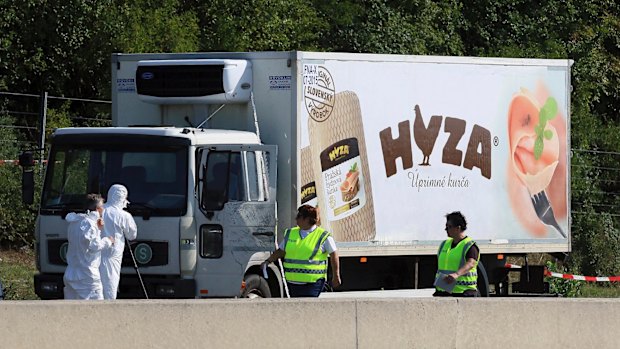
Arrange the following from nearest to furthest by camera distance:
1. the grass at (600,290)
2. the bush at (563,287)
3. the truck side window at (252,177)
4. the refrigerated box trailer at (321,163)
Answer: the refrigerated box trailer at (321,163) → the truck side window at (252,177) → the bush at (563,287) → the grass at (600,290)

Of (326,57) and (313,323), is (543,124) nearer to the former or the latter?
(326,57)

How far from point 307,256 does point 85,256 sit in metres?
2.15

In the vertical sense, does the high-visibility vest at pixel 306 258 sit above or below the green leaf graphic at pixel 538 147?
below

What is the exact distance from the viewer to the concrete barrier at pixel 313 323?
9391 millimetres

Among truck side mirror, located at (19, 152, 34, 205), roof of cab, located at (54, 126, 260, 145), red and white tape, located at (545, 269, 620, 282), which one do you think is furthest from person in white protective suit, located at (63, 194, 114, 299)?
red and white tape, located at (545, 269, 620, 282)

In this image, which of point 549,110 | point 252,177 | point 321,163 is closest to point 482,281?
point 549,110

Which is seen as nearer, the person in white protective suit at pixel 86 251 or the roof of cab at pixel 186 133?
the person in white protective suit at pixel 86 251

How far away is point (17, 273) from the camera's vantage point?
72.3 feet

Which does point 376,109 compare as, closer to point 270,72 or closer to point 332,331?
point 270,72

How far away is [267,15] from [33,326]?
18.6m

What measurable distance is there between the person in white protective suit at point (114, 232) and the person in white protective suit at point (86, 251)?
11 cm

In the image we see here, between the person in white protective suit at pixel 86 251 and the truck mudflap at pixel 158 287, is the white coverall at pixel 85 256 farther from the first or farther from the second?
the truck mudflap at pixel 158 287

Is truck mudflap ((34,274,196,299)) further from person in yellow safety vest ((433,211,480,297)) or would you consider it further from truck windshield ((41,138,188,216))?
person in yellow safety vest ((433,211,480,297))

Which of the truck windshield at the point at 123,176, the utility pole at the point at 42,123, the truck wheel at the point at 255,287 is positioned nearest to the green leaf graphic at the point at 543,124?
the truck wheel at the point at 255,287
